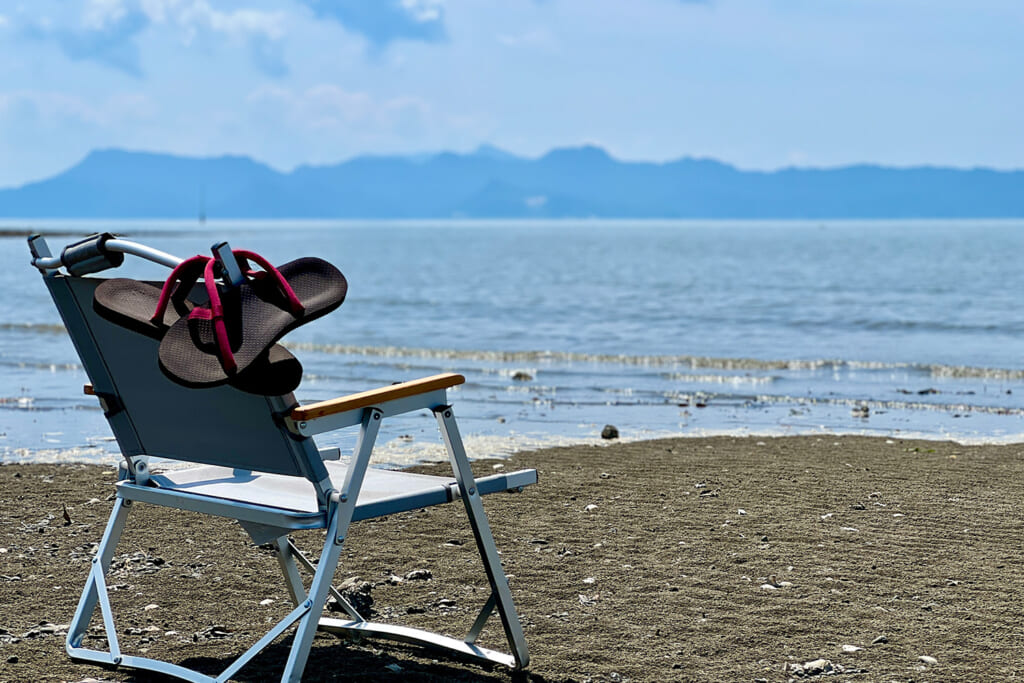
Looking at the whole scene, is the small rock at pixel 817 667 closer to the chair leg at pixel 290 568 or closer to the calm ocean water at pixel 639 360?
the chair leg at pixel 290 568

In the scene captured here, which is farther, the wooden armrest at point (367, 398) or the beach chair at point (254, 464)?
the beach chair at point (254, 464)

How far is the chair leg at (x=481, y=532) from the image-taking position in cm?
352

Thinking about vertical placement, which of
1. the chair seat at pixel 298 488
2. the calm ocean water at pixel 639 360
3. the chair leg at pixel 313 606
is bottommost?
the calm ocean water at pixel 639 360

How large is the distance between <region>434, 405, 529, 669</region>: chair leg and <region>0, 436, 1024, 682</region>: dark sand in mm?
149

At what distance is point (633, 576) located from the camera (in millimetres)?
4879

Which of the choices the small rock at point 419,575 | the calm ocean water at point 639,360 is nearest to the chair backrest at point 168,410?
the small rock at point 419,575

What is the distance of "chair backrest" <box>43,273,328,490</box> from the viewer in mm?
3199

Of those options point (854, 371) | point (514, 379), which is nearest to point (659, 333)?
point (854, 371)

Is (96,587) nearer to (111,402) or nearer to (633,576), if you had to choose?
(111,402)

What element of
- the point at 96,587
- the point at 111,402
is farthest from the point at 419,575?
the point at 111,402

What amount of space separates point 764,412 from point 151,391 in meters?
9.66

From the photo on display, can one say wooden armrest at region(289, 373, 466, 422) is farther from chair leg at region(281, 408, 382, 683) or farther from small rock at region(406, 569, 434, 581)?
small rock at region(406, 569, 434, 581)

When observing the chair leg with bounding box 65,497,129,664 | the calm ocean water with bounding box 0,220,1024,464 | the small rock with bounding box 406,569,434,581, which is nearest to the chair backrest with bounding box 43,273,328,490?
the chair leg with bounding box 65,497,129,664

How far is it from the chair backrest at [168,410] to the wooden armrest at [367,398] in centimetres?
8
